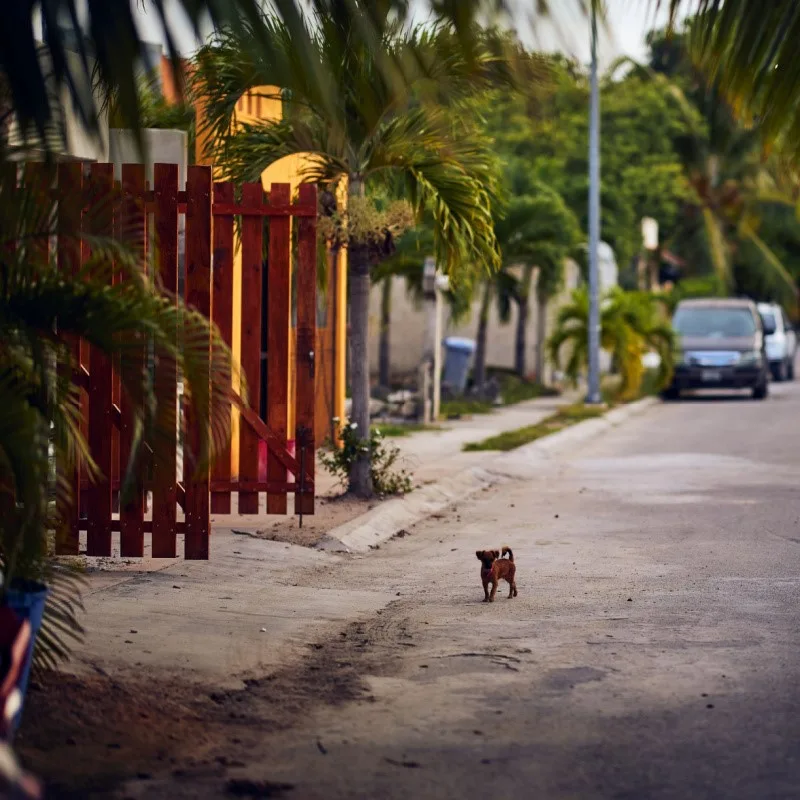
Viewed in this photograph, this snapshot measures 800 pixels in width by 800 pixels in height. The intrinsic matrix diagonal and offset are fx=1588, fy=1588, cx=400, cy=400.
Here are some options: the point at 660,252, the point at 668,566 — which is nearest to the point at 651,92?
the point at 660,252

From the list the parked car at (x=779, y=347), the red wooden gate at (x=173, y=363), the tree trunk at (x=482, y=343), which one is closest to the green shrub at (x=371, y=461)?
the red wooden gate at (x=173, y=363)

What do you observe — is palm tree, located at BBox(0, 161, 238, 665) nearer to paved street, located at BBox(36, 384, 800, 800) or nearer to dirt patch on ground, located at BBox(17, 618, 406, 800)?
dirt patch on ground, located at BBox(17, 618, 406, 800)

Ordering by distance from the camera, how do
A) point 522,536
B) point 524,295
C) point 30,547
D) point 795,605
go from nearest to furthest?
point 30,547 → point 795,605 → point 522,536 → point 524,295

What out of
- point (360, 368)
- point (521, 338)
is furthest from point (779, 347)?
point (360, 368)

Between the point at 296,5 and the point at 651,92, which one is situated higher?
the point at 651,92

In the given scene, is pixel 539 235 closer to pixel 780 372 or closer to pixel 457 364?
pixel 457 364

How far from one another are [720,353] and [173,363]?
27.7 metres

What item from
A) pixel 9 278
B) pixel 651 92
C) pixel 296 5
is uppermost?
pixel 651 92

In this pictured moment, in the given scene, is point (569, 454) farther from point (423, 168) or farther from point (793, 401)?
point (793, 401)

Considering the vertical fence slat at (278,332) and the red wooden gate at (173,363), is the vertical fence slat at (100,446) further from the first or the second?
the vertical fence slat at (278,332)

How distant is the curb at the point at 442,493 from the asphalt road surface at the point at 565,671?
9.0 inches

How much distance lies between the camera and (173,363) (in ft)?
20.3

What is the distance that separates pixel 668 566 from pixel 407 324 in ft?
90.3

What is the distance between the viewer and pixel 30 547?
18.9 ft
